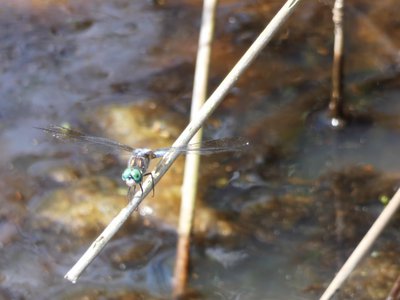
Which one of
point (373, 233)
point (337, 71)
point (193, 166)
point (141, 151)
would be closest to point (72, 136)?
point (141, 151)

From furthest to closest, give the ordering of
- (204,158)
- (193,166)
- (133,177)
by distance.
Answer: (204,158)
(193,166)
(133,177)

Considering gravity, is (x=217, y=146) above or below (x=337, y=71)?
below

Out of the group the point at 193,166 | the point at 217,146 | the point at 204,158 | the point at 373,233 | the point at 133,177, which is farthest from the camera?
the point at 204,158

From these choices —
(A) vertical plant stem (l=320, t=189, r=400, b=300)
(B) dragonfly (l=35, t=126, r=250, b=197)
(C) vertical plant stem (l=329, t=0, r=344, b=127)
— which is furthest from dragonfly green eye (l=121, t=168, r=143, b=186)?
A: (C) vertical plant stem (l=329, t=0, r=344, b=127)

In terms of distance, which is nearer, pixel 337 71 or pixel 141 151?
pixel 141 151

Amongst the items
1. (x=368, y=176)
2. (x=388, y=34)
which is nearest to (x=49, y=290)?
(x=368, y=176)

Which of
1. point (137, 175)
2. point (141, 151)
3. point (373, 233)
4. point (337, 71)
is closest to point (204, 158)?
point (337, 71)

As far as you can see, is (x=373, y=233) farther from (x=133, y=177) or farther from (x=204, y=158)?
(x=204, y=158)

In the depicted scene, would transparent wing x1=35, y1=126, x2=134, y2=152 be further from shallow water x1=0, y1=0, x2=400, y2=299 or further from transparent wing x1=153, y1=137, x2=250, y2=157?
shallow water x1=0, y1=0, x2=400, y2=299

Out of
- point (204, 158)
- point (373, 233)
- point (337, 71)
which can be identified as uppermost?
point (337, 71)
